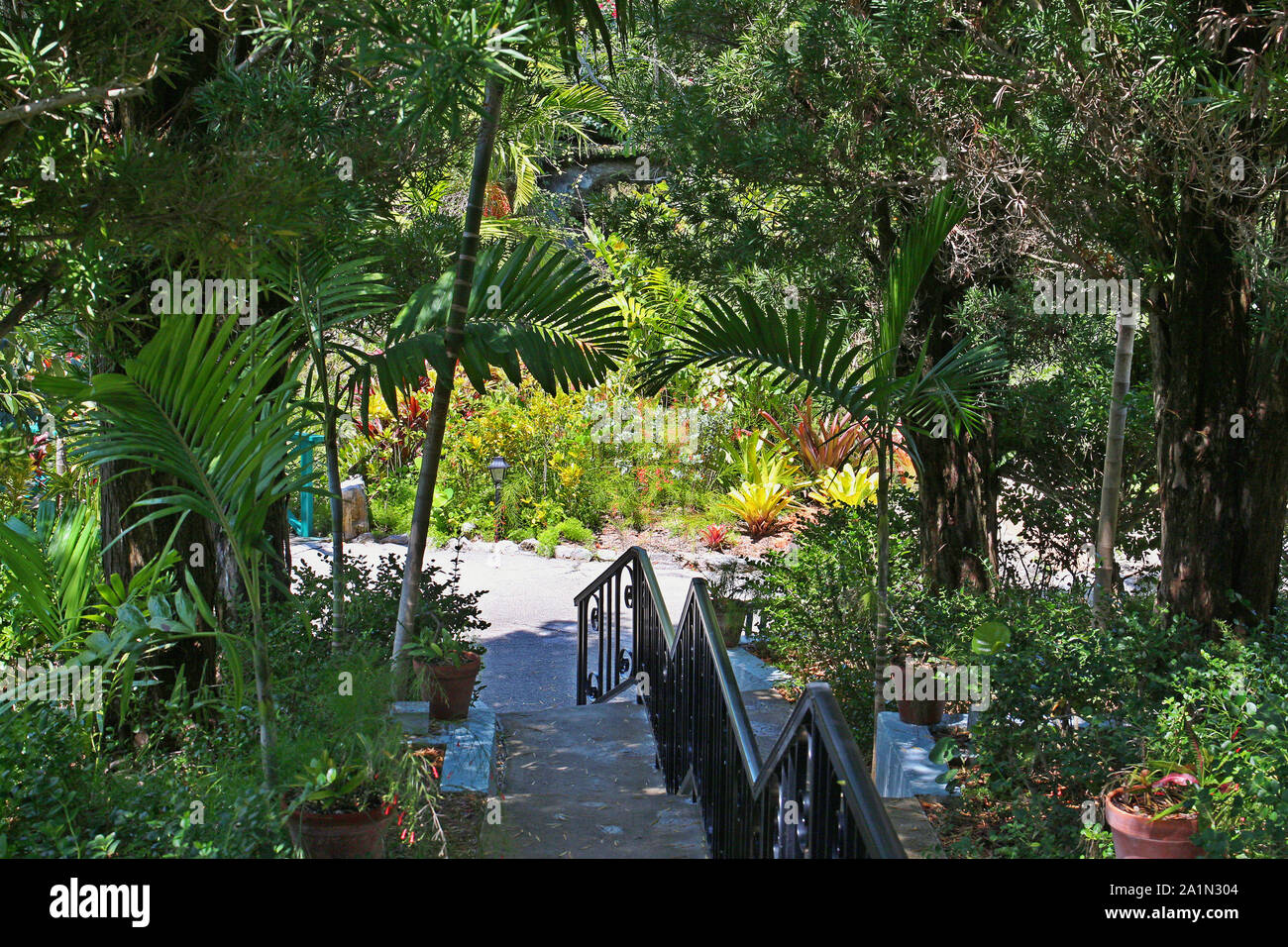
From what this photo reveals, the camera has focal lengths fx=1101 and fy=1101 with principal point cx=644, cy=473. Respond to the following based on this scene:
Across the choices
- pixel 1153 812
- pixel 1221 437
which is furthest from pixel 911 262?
pixel 1153 812

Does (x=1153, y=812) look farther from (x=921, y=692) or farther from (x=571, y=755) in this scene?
(x=571, y=755)

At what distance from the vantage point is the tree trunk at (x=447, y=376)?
146 inches

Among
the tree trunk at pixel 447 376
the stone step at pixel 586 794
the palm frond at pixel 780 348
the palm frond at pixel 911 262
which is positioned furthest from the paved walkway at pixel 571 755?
the palm frond at pixel 911 262

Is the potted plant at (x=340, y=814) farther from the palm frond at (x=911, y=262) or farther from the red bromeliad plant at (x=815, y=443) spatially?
the red bromeliad plant at (x=815, y=443)

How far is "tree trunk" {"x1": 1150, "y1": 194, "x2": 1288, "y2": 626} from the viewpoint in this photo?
167 inches

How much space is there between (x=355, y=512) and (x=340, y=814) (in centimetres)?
1001

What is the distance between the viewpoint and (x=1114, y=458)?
206 inches

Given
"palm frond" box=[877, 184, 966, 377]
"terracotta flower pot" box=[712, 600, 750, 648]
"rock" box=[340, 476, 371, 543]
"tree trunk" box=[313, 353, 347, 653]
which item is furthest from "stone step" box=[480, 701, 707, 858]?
"rock" box=[340, 476, 371, 543]

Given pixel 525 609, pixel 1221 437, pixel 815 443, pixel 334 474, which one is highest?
pixel 1221 437

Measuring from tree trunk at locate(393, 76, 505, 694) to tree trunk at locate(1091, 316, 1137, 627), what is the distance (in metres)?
3.07

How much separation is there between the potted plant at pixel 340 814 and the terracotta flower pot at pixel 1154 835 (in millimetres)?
2202

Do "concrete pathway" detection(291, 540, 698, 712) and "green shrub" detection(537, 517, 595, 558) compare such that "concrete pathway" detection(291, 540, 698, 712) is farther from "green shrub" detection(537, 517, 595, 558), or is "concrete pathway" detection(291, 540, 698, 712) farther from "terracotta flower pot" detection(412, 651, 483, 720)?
"terracotta flower pot" detection(412, 651, 483, 720)

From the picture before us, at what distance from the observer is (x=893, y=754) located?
16.8 ft
